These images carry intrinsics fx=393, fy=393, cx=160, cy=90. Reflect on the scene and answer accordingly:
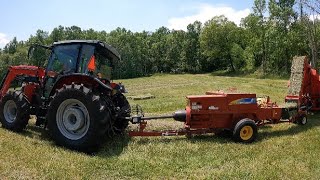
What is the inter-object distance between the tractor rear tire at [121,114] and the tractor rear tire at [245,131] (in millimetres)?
2889

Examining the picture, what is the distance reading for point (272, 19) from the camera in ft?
173

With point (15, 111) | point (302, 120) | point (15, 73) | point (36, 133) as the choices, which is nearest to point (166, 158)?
point (36, 133)

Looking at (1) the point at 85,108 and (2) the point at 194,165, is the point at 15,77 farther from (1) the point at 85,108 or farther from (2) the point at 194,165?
(2) the point at 194,165

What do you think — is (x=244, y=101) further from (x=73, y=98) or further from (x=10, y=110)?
(x=10, y=110)

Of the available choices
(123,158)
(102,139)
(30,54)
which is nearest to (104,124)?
(102,139)

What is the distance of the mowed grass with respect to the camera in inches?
289

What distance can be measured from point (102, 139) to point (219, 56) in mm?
63046

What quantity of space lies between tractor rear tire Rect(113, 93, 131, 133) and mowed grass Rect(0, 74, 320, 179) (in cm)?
49

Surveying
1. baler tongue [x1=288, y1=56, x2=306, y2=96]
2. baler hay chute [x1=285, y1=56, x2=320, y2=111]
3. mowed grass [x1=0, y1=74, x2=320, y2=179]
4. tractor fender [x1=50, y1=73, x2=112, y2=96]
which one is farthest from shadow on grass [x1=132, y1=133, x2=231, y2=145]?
baler tongue [x1=288, y1=56, x2=306, y2=96]

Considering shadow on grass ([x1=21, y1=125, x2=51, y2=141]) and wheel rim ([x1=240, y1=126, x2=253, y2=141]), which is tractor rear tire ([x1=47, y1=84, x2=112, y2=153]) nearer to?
shadow on grass ([x1=21, y1=125, x2=51, y2=141])

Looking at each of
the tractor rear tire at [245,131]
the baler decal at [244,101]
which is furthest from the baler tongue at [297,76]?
the tractor rear tire at [245,131]

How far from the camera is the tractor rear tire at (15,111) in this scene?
1034 centimetres

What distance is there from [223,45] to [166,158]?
2446 inches

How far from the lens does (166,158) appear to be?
8.56m
